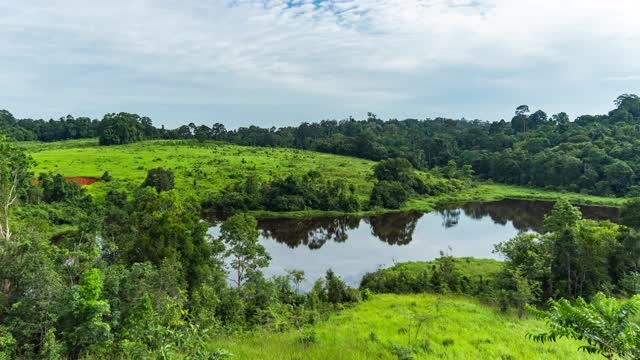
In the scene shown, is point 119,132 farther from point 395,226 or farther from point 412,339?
point 412,339

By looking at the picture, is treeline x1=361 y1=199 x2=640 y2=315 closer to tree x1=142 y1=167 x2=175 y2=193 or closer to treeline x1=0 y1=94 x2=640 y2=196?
tree x1=142 y1=167 x2=175 y2=193

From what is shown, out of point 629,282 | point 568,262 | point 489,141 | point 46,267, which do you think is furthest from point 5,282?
point 489,141

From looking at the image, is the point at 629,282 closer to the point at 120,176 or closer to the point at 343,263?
the point at 343,263

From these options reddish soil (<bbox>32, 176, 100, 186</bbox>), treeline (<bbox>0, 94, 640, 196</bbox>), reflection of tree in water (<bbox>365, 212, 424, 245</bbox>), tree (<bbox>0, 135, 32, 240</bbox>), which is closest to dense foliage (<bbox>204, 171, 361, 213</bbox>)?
reflection of tree in water (<bbox>365, 212, 424, 245</bbox>)

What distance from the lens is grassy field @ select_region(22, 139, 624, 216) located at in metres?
58.2

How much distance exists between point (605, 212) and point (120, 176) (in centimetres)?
7199

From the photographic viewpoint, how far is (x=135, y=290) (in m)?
12.1

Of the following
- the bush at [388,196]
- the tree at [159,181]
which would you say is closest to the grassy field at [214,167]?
the bush at [388,196]

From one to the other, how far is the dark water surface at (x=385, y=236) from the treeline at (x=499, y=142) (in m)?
18.7

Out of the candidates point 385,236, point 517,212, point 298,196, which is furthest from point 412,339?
point 517,212

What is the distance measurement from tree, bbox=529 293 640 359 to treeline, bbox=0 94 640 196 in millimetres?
75279

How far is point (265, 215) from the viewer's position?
50938mm

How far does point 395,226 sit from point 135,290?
39995mm

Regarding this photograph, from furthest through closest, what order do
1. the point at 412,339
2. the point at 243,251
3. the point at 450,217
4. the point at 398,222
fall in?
the point at 450,217
the point at 398,222
the point at 243,251
the point at 412,339
